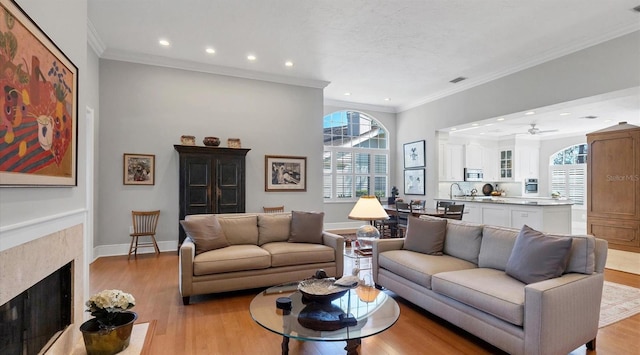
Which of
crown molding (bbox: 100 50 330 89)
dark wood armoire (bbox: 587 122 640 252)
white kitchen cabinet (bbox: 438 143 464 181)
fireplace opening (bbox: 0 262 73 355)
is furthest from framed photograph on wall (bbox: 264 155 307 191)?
dark wood armoire (bbox: 587 122 640 252)

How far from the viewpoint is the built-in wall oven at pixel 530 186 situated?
386 inches

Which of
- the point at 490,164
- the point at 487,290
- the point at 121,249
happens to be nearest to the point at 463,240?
the point at 487,290

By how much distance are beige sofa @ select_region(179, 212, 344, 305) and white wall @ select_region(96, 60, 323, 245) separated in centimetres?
222

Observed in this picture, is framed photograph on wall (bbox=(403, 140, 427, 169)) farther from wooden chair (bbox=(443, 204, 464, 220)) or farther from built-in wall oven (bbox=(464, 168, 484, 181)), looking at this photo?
wooden chair (bbox=(443, 204, 464, 220))

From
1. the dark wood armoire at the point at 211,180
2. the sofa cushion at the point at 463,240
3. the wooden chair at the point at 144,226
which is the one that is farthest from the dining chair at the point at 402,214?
the wooden chair at the point at 144,226

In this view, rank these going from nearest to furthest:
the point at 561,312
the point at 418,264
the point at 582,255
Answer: the point at 561,312, the point at 582,255, the point at 418,264

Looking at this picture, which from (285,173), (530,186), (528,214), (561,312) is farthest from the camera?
(530,186)

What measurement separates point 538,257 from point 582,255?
308 millimetres

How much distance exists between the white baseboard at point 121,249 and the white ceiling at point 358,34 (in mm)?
3174

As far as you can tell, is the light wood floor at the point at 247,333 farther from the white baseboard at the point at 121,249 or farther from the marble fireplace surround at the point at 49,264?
the white baseboard at the point at 121,249

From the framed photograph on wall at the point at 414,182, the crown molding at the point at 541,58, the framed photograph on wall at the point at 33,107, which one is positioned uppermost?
the crown molding at the point at 541,58

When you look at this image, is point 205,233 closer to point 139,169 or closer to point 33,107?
point 33,107

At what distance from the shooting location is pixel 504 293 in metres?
2.26

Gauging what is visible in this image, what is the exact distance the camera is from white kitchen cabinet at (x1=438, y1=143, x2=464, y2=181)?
26.0 ft
